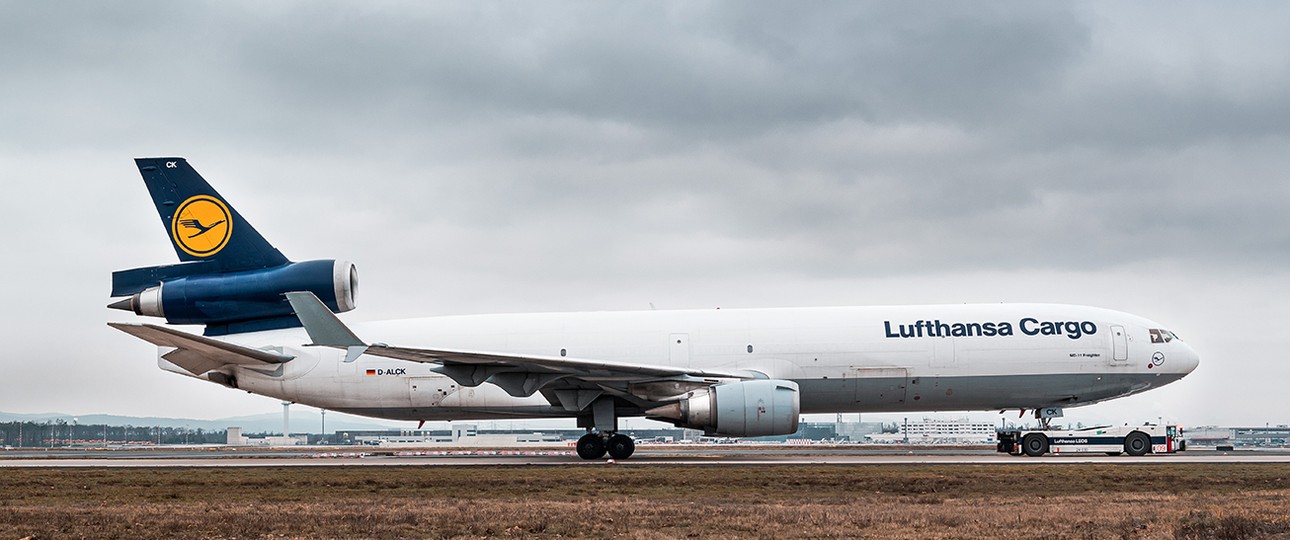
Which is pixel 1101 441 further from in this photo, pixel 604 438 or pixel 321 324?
pixel 321 324

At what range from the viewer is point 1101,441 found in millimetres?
31172

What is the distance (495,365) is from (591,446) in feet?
11.7

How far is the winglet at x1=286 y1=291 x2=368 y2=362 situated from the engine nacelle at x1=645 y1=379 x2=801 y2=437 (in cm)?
729

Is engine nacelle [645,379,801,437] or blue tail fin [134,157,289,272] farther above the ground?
blue tail fin [134,157,289,272]

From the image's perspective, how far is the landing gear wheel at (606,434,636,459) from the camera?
2908 centimetres

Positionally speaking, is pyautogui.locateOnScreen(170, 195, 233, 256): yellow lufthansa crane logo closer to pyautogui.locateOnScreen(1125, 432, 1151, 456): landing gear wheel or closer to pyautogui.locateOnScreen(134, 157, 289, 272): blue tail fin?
pyautogui.locateOnScreen(134, 157, 289, 272): blue tail fin

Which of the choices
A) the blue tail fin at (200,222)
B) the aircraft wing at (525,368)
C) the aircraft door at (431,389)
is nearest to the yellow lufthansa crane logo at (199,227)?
the blue tail fin at (200,222)

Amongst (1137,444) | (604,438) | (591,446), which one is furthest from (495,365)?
(1137,444)

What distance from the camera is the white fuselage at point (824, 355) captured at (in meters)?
29.7

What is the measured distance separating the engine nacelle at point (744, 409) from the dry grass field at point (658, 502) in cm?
218

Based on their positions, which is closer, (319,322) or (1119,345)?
(319,322)

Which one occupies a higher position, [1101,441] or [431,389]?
[431,389]

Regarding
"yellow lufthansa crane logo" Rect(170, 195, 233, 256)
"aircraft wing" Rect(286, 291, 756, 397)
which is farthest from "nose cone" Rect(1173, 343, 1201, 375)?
"yellow lufthansa crane logo" Rect(170, 195, 233, 256)

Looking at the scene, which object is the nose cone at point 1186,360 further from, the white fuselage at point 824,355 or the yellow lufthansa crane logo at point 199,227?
the yellow lufthansa crane logo at point 199,227
